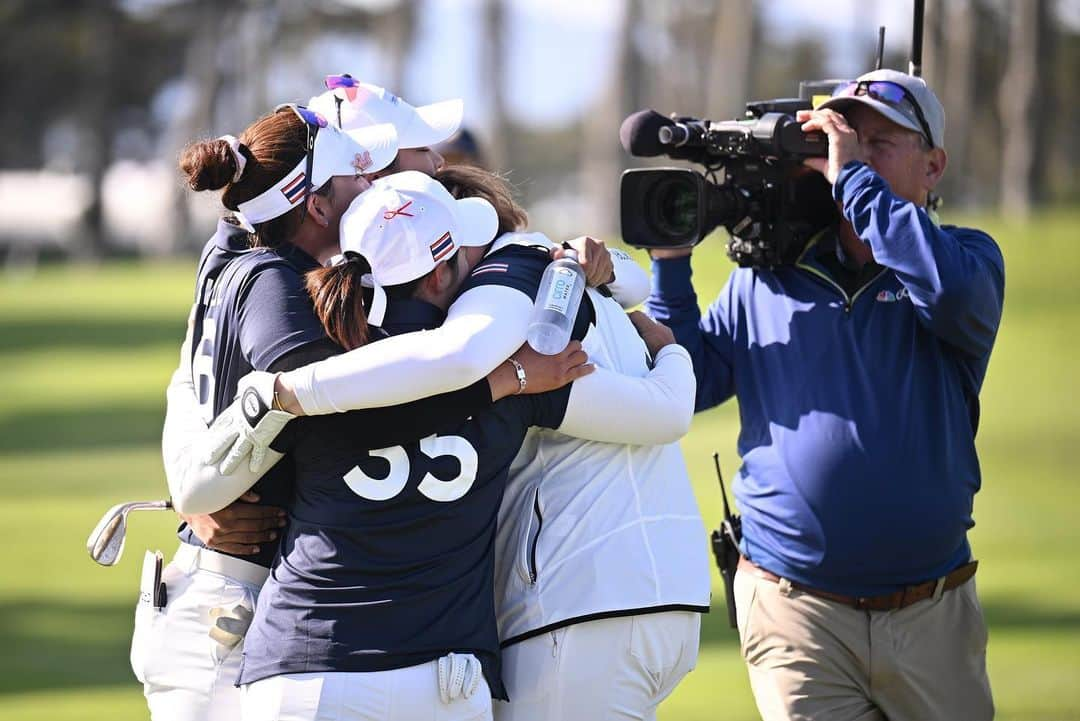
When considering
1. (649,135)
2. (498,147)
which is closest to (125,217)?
(498,147)

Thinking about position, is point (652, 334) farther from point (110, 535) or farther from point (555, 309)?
point (110, 535)

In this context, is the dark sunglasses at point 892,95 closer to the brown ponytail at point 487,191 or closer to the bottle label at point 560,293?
the brown ponytail at point 487,191

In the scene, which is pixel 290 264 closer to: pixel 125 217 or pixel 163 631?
pixel 163 631

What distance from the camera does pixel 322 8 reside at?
58031 millimetres

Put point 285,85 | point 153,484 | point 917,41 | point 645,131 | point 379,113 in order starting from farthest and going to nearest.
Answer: point 285,85 → point 153,484 → point 917,41 → point 645,131 → point 379,113

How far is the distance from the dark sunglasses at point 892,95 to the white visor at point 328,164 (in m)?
1.22

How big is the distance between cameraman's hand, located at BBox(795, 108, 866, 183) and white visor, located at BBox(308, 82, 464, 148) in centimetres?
91

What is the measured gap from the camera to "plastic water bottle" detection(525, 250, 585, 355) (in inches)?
121

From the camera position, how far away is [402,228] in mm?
2994

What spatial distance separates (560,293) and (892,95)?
1220 mm

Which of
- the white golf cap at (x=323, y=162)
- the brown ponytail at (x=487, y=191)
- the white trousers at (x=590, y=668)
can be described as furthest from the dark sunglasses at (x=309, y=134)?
the white trousers at (x=590, y=668)

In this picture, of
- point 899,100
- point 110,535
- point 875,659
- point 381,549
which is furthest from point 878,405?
point 110,535

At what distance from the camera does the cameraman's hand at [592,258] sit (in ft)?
10.6

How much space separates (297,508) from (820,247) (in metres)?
1.61
